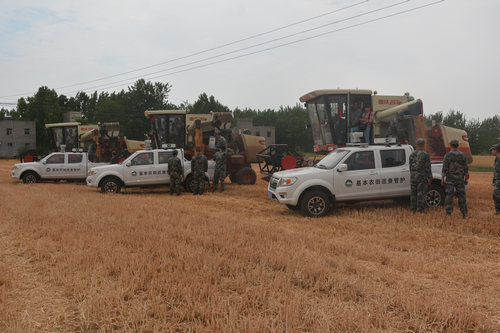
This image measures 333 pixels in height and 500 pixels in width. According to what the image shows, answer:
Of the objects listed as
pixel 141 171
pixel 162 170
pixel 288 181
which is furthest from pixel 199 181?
pixel 288 181

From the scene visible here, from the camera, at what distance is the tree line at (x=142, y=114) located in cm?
6265

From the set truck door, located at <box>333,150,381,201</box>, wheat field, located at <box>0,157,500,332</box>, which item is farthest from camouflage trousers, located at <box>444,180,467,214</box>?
truck door, located at <box>333,150,381,201</box>

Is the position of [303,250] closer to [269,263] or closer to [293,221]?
[269,263]

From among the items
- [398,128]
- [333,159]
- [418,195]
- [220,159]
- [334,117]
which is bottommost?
[418,195]

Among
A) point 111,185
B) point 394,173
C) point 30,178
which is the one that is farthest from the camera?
point 30,178

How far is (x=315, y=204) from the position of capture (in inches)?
343

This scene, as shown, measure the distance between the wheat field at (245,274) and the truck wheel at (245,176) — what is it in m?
8.22

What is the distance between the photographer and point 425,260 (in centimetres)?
526

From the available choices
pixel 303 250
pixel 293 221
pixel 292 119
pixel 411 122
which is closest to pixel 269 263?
pixel 303 250

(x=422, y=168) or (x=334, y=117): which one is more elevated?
(x=334, y=117)

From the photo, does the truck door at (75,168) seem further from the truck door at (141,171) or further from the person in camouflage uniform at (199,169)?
the person in camouflage uniform at (199,169)

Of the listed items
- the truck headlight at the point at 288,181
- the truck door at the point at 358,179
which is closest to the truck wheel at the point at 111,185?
the truck headlight at the point at 288,181

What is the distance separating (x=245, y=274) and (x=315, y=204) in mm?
4553

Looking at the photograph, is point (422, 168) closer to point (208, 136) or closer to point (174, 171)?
point (174, 171)
